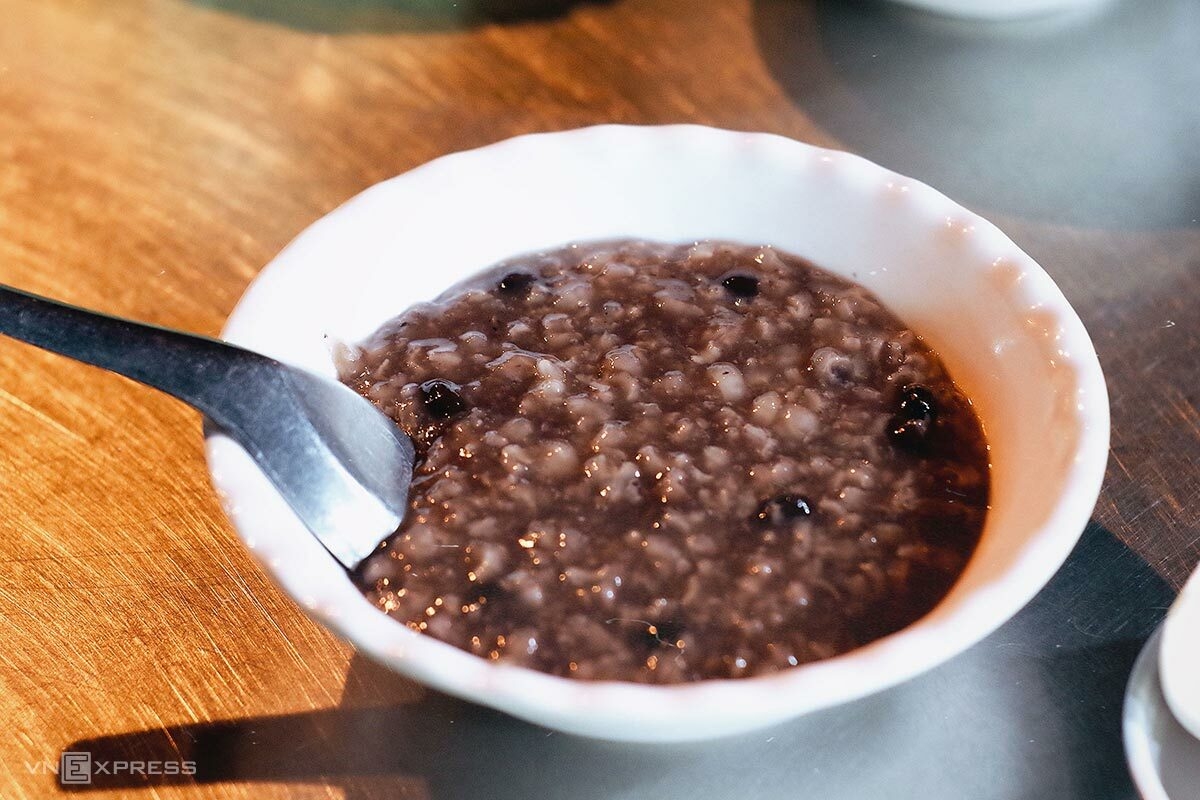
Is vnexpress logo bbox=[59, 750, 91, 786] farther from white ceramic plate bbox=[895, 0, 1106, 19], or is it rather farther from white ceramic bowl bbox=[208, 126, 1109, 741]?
white ceramic plate bbox=[895, 0, 1106, 19]

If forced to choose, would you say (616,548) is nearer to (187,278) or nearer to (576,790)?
(576,790)

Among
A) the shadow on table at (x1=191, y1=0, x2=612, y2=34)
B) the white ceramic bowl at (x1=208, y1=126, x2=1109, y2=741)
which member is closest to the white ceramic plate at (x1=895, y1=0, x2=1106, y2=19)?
the shadow on table at (x1=191, y1=0, x2=612, y2=34)

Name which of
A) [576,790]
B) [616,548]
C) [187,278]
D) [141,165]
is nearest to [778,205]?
[616,548]

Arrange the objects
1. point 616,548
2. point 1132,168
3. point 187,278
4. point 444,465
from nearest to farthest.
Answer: point 616,548
point 444,465
point 187,278
point 1132,168

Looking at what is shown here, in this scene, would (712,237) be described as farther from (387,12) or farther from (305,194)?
(387,12)

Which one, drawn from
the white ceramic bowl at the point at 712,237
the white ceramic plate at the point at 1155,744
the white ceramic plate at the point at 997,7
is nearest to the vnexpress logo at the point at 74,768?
the white ceramic bowl at the point at 712,237

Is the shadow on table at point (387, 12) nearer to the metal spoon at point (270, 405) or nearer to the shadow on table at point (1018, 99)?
the shadow on table at point (1018, 99)
